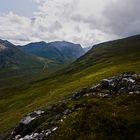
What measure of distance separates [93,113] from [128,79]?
34.3ft

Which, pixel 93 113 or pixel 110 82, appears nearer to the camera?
pixel 93 113

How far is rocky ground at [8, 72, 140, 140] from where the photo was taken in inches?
1037

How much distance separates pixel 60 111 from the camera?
31.0 meters

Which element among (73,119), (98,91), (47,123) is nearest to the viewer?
(73,119)

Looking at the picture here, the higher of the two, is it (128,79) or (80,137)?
(128,79)

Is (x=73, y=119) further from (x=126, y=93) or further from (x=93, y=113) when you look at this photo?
(x=126, y=93)

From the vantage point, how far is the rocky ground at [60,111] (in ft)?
86.4

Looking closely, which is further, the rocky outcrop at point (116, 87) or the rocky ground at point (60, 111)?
the rocky outcrop at point (116, 87)

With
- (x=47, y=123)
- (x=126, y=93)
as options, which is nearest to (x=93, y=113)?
(x=47, y=123)

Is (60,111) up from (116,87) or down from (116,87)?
down

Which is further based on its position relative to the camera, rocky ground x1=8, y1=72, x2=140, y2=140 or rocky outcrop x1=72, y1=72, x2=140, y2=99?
rocky outcrop x1=72, y1=72, x2=140, y2=99

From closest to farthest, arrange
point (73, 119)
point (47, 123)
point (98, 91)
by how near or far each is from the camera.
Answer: point (73, 119), point (47, 123), point (98, 91)

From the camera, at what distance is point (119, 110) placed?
26.1 meters

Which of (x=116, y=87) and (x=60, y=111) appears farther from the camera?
(x=116, y=87)
